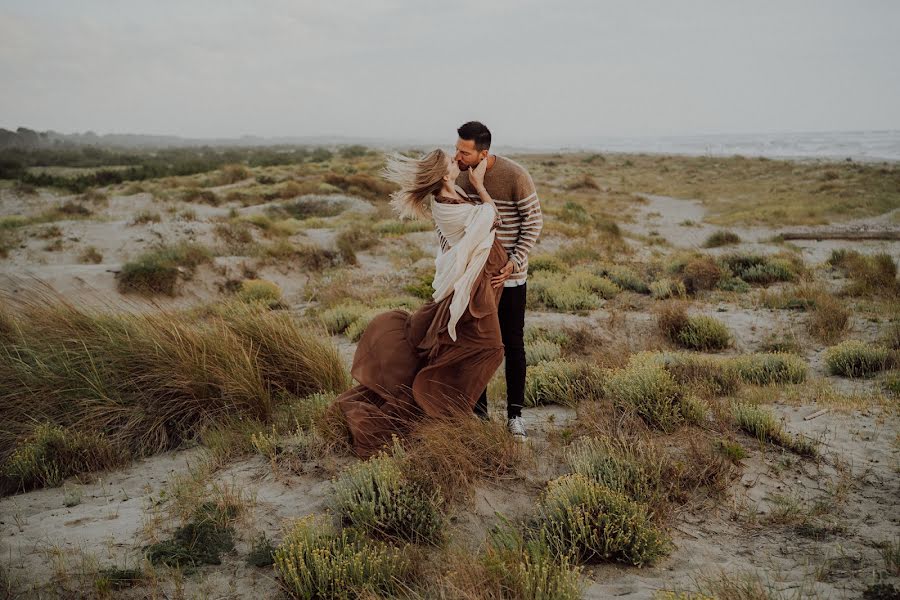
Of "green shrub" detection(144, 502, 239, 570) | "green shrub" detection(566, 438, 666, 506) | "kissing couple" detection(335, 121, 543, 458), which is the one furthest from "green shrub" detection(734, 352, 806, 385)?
"green shrub" detection(144, 502, 239, 570)

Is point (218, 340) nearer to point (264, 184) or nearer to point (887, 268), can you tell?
point (887, 268)

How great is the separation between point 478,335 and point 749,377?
362cm

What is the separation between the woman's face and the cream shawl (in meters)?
0.18

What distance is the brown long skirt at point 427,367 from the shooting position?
3869 millimetres

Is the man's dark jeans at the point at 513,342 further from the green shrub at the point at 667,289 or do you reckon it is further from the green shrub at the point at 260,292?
the green shrub at the point at 260,292

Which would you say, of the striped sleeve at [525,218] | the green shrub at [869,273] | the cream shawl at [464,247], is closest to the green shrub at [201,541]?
the cream shawl at [464,247]

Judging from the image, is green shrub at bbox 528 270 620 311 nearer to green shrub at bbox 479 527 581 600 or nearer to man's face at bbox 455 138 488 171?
man's face at bbox 455 138 488 171

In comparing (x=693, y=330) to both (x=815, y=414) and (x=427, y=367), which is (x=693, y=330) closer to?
(x=815, y=414)

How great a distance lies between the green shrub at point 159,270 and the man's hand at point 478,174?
28.5 feet

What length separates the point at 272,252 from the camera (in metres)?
12.9

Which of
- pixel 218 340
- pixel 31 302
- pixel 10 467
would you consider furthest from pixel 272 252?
pixel 10 467

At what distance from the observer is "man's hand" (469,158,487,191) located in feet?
12.7

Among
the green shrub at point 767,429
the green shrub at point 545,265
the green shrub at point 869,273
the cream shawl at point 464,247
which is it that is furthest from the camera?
the green shrub at point 545,265

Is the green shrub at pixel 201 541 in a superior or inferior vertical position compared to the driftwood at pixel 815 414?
inferior
